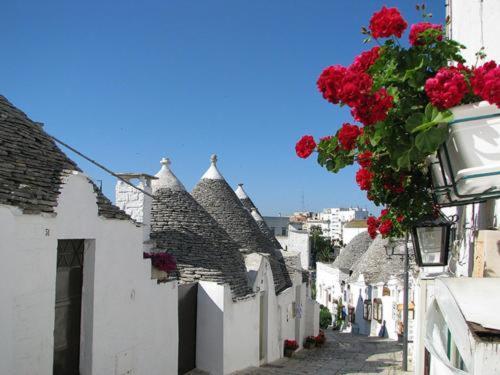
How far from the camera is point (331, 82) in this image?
105 inches

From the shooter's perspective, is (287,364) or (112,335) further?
(287,364)

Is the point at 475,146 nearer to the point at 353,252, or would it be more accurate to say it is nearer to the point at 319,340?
the point at 319,340

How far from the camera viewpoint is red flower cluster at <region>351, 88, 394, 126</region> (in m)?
2.54

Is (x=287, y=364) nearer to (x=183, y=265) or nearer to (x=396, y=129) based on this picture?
(x=183, y=265)

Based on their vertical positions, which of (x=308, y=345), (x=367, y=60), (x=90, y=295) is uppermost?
(x=367, y=60)

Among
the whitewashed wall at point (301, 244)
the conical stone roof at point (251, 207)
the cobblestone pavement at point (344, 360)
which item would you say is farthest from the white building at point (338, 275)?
the conical stone roof at point (251, 207)

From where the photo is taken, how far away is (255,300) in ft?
44.5

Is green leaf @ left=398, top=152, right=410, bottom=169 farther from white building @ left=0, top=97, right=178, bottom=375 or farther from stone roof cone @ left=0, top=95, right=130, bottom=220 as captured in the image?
stone roof cone @ left=0, top=95, right=130, bottom=220

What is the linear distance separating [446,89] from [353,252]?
37043mm

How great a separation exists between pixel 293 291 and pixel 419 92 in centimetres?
1745

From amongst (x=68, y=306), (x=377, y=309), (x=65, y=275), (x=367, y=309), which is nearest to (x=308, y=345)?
(x=377, y=309)

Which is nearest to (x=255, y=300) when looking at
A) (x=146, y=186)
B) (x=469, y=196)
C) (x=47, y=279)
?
(x=146, y=186)

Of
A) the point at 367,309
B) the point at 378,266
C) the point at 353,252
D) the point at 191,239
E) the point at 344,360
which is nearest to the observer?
the point at 191,239

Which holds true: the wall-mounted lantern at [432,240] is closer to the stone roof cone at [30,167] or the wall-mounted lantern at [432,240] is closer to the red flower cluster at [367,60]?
the red flower cluster at [367,60]
